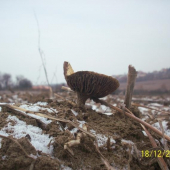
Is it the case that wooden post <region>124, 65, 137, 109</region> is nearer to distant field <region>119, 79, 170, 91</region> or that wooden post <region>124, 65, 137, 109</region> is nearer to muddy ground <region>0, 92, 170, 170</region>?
muddy ground <region>0, 92, 170, 170</region>

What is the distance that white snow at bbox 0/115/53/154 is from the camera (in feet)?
3.52

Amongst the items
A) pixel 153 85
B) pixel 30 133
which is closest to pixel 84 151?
pixel 30 133

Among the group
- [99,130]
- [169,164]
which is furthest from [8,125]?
[169,164]

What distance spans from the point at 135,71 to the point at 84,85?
21.4 inches

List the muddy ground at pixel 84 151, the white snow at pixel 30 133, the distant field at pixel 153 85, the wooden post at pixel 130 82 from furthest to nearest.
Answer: the distant field at pixel 153 85 → the wooden post at pixel 130 82 → the white snow at pixel 30 133 → the muddy ground at pixel 84 151

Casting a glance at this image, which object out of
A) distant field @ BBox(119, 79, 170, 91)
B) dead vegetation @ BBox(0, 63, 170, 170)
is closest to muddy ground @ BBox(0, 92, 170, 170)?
dead vegetation @ BBox(0, 63, 170, 170)

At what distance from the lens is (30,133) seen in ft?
3.96

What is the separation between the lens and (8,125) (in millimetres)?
1273

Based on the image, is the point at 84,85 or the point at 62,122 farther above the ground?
the point at 84,85

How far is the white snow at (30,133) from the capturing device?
1.07m

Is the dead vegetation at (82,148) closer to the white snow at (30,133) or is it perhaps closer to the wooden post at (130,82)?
the white snow at (30,133)

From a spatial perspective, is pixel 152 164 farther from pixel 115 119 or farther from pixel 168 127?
pixel 168 127
